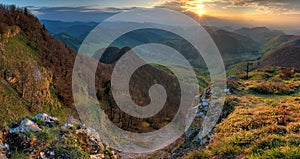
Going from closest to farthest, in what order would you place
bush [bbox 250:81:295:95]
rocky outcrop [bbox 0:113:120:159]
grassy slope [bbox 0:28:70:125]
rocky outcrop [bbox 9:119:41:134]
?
rocky outcrop [bbox 0:113:120:159] → rocky outcrop [bbox 9:119:41:134] → grassy slope [bbox 0:28:70:125] → bush [bbox 250:81:295:95]

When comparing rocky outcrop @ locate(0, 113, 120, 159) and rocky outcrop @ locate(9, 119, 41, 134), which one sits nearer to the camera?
rocky outcrop @ locate(0, 113, 120, 159)

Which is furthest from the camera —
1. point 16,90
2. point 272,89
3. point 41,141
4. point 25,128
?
point 16,90

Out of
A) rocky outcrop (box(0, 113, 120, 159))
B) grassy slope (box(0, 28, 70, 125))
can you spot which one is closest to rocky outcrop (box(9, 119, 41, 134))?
rocky outcrop (box(0, 113, 120, 159))

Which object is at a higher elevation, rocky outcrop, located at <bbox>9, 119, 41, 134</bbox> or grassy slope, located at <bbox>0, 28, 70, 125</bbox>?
rocky outcrop, located at <bbox>9, 119, 41, 134</bbox>

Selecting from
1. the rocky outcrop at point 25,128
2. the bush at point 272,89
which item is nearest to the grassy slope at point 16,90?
the rocky outcrop at point 25,128

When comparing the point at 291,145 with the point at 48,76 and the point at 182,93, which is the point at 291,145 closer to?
the point at 48,76

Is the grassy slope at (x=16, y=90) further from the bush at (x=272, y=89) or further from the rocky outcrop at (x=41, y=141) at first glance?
the bush at (x=272, y=89)

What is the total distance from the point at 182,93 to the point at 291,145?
147265 mm

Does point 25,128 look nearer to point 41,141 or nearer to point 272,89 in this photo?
point 41,141

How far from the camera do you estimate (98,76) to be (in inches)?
3748

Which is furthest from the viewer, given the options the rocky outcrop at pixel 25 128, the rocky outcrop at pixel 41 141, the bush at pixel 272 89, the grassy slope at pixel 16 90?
the bush at pixel 272 89

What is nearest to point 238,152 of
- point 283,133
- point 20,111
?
point 283,133

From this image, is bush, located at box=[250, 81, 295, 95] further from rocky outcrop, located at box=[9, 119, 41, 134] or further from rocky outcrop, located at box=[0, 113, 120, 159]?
rocky outcrop, located at box=[9, 119, 41, 134]

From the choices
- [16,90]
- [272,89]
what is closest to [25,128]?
[16,90]
